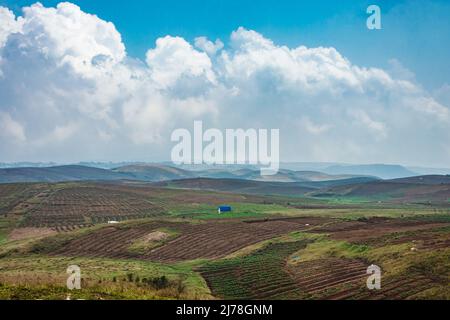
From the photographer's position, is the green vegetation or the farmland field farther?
the farmland field

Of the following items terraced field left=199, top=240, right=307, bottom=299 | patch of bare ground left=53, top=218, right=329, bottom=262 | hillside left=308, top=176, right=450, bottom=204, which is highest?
terraced field left=199, top=240, right=307, bottom=299

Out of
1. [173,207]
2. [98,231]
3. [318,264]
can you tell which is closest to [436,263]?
[318,264]

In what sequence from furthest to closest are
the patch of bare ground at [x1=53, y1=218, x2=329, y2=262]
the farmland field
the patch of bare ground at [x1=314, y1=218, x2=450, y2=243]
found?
the patch of bare ground at [x1=53, y1=218, x2=329, y2=262]
the patch of bare ground at [x1=314, y1=218, x2=450, y2=243]
the farmland field

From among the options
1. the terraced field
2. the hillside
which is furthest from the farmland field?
the hillside

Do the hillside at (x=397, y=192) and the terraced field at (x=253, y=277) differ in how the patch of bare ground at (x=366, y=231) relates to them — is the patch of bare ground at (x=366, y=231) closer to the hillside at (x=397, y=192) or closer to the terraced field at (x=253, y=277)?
the terraced field at (x=253, y=277)

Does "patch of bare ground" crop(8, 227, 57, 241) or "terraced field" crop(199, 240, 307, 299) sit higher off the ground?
"terraced field" crop(199, 240, 307, 299)

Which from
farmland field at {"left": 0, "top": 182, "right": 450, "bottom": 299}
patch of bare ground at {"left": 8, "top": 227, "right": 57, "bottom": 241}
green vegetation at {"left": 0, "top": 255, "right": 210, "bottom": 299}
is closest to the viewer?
green vegetation at {"left": 0, "top": 255, "right": 210, "bottom": 299}

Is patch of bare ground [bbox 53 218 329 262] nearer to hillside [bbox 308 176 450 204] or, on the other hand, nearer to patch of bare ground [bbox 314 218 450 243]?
patch of bare ground [bbox 314 218 450 243]

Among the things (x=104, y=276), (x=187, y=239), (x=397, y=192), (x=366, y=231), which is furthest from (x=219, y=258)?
(x=397, y=192)
